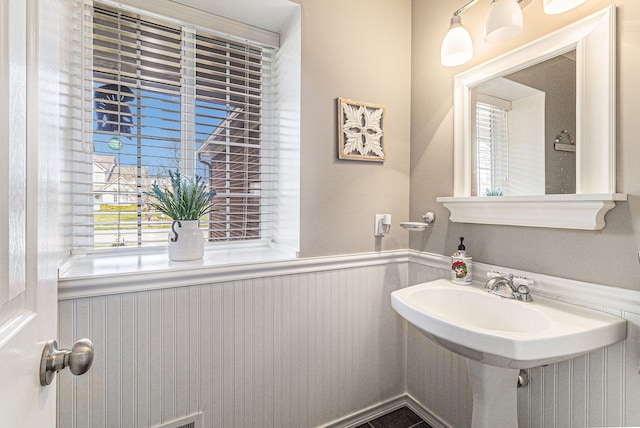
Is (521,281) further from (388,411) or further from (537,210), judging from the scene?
(388,411)

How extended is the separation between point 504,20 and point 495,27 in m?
0.03

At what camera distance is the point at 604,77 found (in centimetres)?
93

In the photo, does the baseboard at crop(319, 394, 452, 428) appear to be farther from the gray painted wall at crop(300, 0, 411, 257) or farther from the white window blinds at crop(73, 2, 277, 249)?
the white window blinds at crop(73, 2, 277, 249)

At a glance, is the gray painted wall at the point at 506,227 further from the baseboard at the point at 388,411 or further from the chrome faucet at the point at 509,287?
the baseboard at the point at 388,411

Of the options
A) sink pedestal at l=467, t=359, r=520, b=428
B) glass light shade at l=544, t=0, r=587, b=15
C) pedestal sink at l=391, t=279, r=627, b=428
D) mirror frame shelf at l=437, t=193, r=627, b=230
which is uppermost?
glass light shade at l=544, t=0, r=587, b=15

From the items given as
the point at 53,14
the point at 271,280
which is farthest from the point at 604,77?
the point at 53,14

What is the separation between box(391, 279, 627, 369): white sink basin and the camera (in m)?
0.79

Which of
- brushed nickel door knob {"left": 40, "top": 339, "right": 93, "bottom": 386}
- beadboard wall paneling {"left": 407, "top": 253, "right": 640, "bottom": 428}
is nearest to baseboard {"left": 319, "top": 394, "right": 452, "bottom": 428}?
beadboard wall paneling {"left": 407, "top": 253, "right": 640, "bottom": 428}

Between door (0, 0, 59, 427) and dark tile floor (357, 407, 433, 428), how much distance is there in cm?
143

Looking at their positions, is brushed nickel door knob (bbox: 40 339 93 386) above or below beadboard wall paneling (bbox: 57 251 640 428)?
above

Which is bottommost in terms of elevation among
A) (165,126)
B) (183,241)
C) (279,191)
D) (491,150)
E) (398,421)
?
(398,421)

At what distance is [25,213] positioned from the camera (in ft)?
1.45

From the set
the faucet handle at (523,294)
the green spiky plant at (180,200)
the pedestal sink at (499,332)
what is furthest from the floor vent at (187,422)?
the faucet handle at (523,294)

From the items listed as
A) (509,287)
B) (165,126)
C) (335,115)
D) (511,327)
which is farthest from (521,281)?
(165,126)
